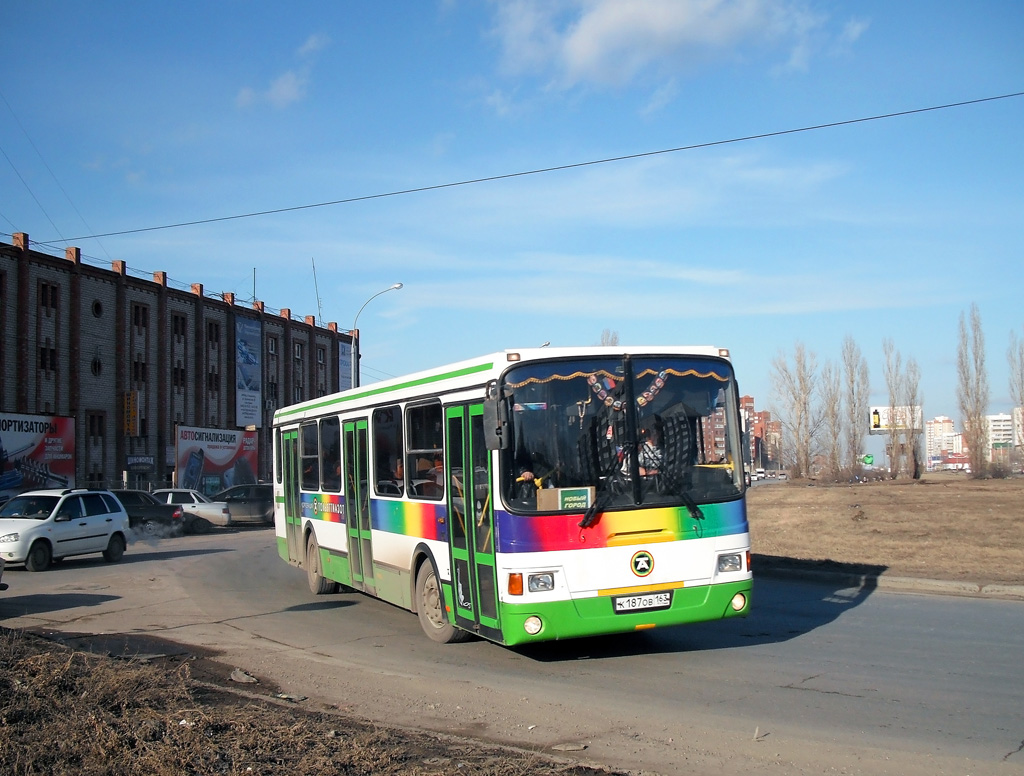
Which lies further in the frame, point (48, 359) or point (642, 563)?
point (48, 359)

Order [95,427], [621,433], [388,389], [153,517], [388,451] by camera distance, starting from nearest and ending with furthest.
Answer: [621,433], [388,451], [388,389], [153,517], [95,427]

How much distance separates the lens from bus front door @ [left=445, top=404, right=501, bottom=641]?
28.6 ft

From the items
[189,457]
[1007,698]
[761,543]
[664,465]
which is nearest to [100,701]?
[664,465]

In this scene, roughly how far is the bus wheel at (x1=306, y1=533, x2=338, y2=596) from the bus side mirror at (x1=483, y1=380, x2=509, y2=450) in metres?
7.26

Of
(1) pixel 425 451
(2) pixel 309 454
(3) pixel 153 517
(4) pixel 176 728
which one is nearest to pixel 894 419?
(3) pixel 153 517

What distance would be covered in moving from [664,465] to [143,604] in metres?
9.15

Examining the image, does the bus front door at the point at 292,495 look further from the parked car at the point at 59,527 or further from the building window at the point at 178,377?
the building window at the point at 178,377

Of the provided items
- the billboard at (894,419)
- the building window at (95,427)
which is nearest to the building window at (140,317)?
the building window at (95,427)

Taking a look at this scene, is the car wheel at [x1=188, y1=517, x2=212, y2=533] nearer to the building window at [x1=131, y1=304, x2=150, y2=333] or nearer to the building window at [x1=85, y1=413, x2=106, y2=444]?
the building window at [x1=85, y1=413, x2=106, y2=444]

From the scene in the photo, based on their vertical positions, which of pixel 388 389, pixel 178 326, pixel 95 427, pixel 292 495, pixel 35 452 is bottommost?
pixel 292 495

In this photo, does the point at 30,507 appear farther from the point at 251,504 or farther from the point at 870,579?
the point at 251,504

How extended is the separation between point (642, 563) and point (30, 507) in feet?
54.2

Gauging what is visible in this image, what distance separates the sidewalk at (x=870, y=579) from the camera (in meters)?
12.8

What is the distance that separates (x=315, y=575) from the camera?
1500cm
